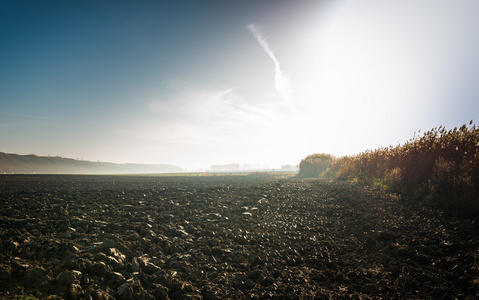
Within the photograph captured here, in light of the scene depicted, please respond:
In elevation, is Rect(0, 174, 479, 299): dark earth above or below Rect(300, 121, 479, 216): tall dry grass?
below

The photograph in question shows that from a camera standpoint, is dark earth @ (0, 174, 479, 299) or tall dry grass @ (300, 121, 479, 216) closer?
dark earth @ (0, 174, 479, 299)

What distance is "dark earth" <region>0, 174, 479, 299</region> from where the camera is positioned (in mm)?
3268

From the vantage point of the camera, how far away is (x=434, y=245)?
15.1 feet

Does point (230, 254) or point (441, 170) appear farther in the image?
point (441, 170)

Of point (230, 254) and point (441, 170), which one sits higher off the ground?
point (441, 170)

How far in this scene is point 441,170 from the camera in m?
7.92

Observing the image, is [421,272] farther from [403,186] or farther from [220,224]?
[403,186]

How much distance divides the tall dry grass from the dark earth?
2.84 feet

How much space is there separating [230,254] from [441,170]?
8804 mm

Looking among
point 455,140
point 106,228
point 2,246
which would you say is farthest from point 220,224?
point 455,140

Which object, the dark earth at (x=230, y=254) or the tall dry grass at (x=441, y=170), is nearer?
the dark earth at (x=230, y=254)

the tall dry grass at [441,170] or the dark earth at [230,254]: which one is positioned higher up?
the tall dry grass at [441,170]

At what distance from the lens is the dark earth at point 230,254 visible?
10.7 feet

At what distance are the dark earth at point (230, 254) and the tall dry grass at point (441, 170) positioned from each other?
2.84ft
